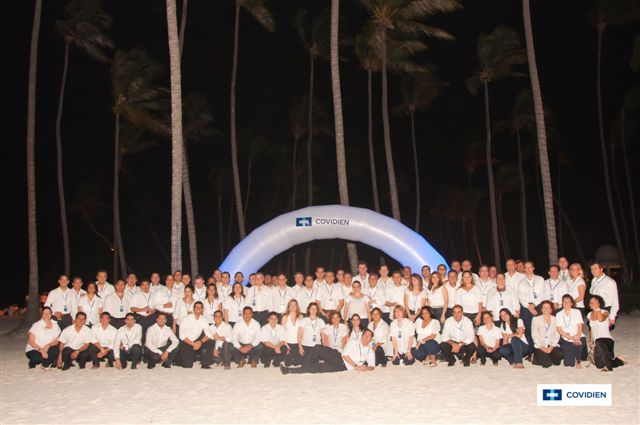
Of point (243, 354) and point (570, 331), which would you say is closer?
point (570, 331)

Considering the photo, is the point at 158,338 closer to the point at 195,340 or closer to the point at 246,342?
the point at 195,340

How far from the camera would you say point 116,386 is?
10312 mm

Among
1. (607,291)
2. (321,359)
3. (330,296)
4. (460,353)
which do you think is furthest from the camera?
(330,296)

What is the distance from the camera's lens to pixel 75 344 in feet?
40.5

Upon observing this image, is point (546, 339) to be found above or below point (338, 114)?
below

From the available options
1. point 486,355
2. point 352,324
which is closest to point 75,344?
point 352,324

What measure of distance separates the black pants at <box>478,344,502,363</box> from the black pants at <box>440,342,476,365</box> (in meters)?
0.13

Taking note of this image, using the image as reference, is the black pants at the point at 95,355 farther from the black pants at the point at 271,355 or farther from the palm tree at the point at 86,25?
the palm tree at the point at 86,25

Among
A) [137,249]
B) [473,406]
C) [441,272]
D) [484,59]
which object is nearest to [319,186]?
[137,249]

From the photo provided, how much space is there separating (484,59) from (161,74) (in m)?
15.7

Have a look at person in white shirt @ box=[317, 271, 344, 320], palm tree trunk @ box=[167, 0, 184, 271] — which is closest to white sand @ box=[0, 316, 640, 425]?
person in white shirt @ box=[317, 271, 344, 320]

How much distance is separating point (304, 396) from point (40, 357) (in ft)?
19.0

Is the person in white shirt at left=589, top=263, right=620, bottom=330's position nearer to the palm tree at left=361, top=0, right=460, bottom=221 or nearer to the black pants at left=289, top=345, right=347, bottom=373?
the black pants at left=289, top=345, right=347, bottom=373

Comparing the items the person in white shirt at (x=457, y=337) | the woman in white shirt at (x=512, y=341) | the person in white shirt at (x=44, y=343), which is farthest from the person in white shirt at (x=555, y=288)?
the person in white shirt at (x=44, y=343)
